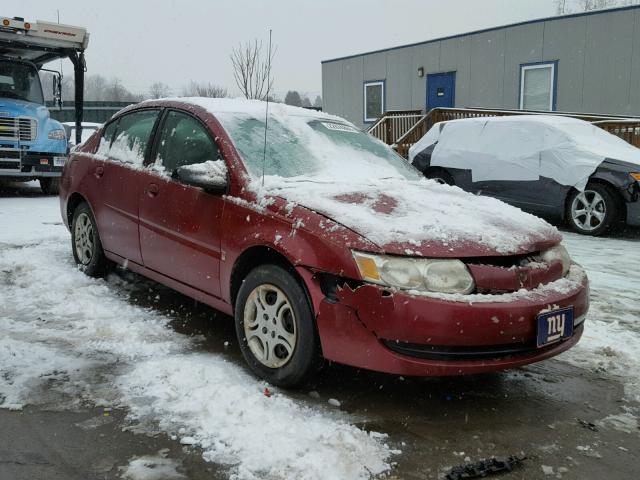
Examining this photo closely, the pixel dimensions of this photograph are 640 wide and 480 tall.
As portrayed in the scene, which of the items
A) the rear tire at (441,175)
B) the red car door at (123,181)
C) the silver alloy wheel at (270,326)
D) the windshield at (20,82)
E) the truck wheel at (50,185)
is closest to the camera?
the silver alloy wheel at (270,326)

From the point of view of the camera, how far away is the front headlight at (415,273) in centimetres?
276

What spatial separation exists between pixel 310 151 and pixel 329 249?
128 centimetres

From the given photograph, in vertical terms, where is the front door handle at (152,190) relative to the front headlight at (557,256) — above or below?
above

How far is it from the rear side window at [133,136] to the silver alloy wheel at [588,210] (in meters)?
5.89

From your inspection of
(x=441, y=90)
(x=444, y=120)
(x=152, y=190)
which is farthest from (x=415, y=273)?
(x=441, y=90)

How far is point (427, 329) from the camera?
2.70 meters

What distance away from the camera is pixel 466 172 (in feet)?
30.7

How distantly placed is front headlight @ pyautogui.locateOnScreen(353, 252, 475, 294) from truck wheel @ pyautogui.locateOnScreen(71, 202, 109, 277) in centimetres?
302

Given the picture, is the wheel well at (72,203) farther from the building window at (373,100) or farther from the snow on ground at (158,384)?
the building window at (373,100)

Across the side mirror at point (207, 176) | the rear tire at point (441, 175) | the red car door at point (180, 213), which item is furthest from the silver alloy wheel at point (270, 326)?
the rear tire at point (441, 175)

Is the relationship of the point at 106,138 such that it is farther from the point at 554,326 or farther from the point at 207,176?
the point at 554,326

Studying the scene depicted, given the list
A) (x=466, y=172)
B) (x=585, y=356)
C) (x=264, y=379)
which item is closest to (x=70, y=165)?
(x=264, y=379)

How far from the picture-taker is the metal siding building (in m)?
13.8

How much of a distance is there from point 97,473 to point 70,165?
12.4 feet
